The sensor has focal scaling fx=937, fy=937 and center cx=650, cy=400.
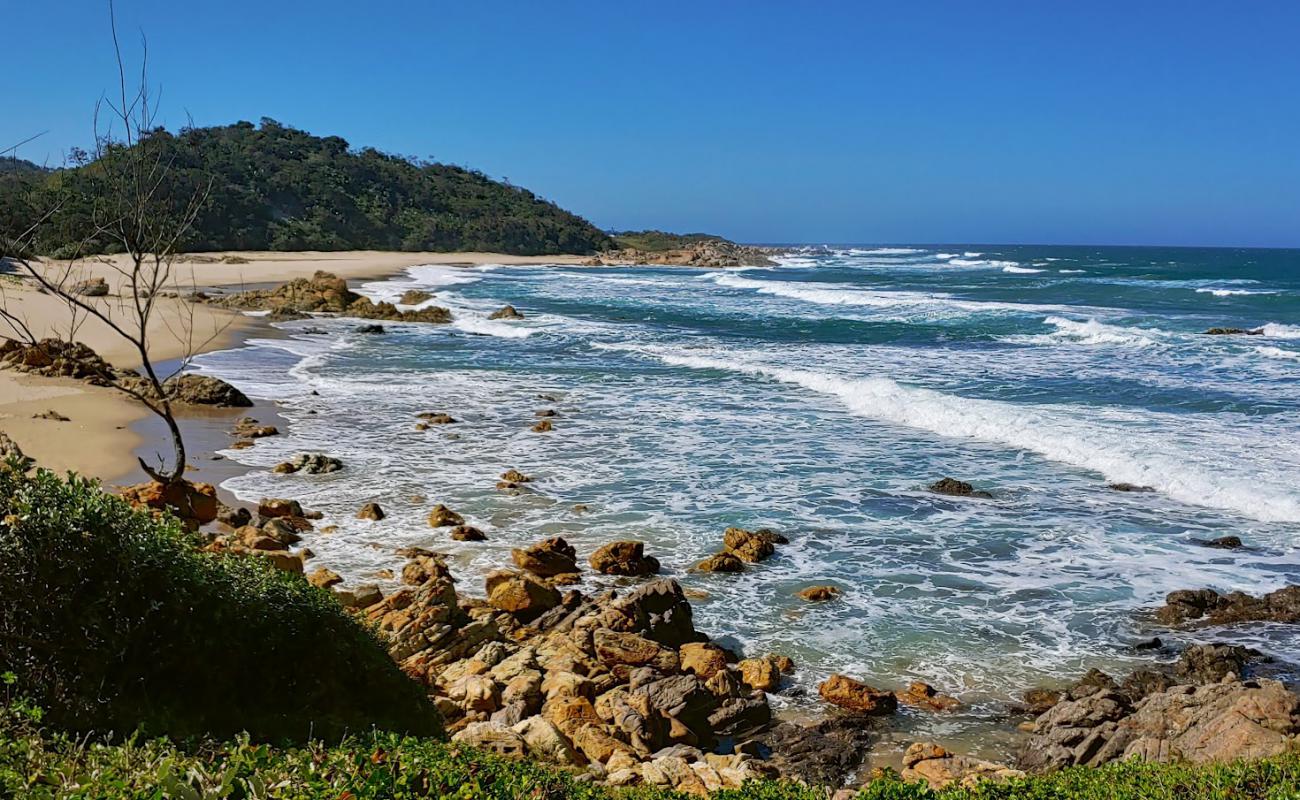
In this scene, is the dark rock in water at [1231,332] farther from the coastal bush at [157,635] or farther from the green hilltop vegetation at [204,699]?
the coastal bush at [157,635]

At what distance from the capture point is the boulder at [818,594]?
10250 mm

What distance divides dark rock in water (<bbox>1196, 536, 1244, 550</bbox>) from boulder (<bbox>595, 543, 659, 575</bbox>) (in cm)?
710

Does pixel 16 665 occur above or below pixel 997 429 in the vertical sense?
above

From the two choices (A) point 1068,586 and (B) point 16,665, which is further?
(A) point 1068,586

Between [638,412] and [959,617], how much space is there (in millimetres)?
11130

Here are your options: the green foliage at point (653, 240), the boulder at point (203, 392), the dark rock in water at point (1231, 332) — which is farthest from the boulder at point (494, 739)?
A: the green foliage at point (653, 240)

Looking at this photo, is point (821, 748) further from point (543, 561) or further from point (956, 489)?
point (956, 489)

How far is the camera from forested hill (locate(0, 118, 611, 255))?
78.5 m

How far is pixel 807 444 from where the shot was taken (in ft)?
56.6

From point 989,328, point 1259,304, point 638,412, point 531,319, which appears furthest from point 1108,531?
point 1259,304

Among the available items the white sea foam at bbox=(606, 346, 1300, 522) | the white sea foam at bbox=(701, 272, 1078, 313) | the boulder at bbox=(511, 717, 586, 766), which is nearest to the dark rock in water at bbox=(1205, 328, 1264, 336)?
the white sea foam at bbox=(701, 272, 1078, 313)

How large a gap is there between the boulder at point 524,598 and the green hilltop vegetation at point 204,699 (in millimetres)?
3551

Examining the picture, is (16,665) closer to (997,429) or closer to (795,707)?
(795,707)

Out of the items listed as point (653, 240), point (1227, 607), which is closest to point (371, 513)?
point (1227, 607)
